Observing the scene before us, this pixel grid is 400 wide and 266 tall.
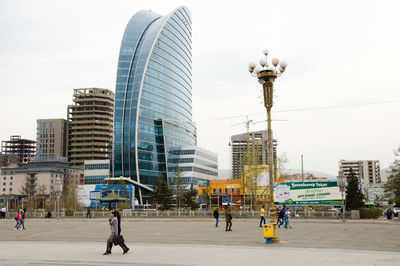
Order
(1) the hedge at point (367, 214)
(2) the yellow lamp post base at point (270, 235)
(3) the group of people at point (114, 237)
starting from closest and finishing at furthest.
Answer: (3) the group of people at point (114, 237), (2) the yellow lamp post base at point (270, 235), (1) the hedge at point (367, 214)

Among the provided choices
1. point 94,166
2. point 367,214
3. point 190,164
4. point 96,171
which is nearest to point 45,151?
point 94,166

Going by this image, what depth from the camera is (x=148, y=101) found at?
119 metres

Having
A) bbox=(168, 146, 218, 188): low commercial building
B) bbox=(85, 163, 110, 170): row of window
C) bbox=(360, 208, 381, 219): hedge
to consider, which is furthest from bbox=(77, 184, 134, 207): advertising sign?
bbox=(360, 208, 381, 219): hedge

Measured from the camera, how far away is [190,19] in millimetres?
166875

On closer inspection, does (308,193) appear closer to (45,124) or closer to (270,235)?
(270,235)

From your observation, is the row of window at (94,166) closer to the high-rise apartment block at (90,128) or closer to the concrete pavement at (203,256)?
the high-rise apartment block at (90,128)

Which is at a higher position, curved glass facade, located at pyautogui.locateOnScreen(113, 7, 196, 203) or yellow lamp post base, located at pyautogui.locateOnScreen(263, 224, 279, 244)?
curved glass facade, located at pyautogui.locateOnScreen(113, 7, 196, 203)

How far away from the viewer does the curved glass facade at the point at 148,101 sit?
113m

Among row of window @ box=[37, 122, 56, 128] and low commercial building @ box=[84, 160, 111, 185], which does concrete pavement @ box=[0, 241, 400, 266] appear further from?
row of window @ box=[37, 122, 56, 128]

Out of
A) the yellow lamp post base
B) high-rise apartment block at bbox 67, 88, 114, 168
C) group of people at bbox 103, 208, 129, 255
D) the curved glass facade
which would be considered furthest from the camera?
high-rise apartment block at bbox 67, 88, 114, 168

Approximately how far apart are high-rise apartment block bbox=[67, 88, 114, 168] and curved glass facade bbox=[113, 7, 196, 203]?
38.3 meters

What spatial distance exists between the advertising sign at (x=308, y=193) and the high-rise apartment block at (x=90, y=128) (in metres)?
122

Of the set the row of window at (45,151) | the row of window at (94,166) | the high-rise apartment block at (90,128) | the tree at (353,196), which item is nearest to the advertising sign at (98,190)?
the row of window at (94,166)

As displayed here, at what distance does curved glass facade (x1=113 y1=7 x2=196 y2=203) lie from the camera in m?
113
